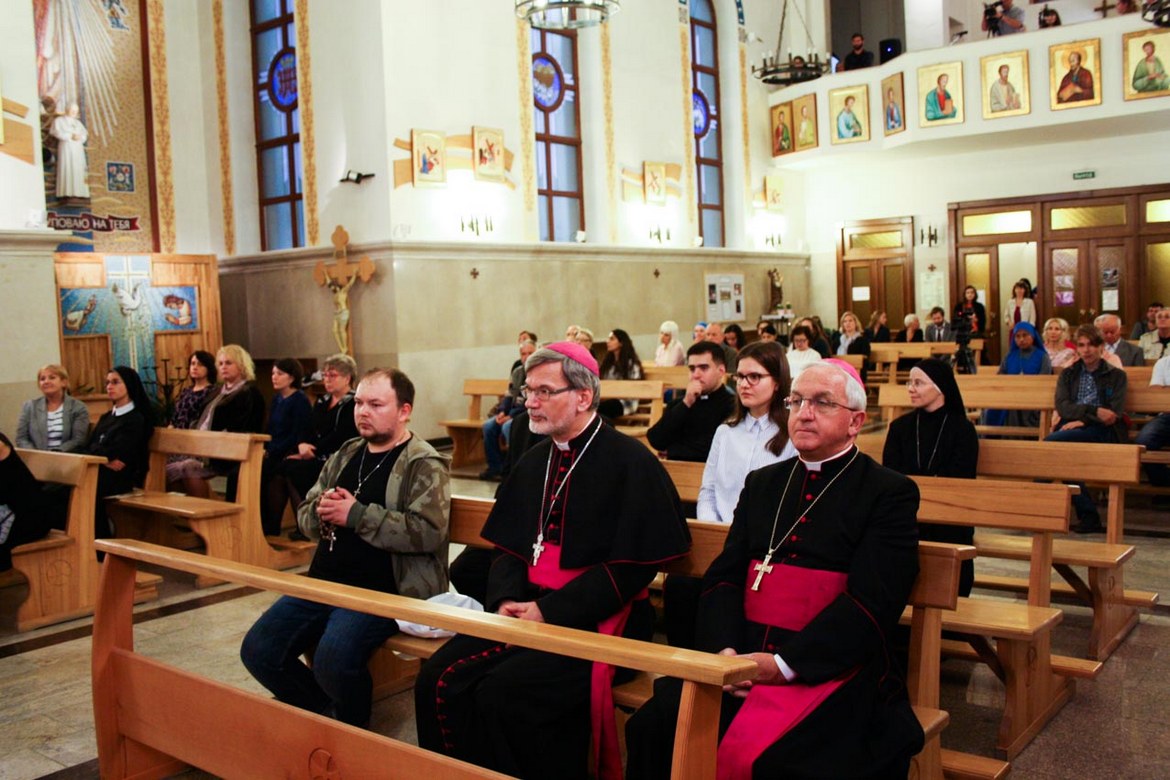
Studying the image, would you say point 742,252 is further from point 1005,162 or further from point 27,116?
point 27,116

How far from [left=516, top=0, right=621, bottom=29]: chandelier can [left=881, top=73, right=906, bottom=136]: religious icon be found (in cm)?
800

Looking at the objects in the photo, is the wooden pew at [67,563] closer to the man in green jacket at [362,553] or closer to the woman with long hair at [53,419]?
the woman with long hair at [53,419]

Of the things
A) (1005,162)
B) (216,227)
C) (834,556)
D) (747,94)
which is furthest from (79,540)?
(1005,162)

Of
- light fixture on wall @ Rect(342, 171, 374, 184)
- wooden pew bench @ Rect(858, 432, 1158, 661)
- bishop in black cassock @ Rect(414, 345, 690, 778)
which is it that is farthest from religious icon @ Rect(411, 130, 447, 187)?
bishop in black cassock @ Rect(414, 345, 690, 778)

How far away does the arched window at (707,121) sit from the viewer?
18.5 m

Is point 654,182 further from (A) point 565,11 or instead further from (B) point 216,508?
(B) point 216,508

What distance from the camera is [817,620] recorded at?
113 inches

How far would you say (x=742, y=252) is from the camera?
1872 cm

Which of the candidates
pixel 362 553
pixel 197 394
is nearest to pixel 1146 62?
pixel 197 394

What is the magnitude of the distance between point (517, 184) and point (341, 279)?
271 centimetres

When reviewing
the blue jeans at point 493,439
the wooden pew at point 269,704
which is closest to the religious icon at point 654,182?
the blue jeans at point 493,439

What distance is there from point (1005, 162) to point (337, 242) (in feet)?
38.2

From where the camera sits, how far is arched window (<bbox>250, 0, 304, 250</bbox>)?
14284 mm

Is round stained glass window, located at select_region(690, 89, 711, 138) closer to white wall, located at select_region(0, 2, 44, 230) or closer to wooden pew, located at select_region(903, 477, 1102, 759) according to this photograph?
white wall, located at select_region(0, 2, 44, 230)
